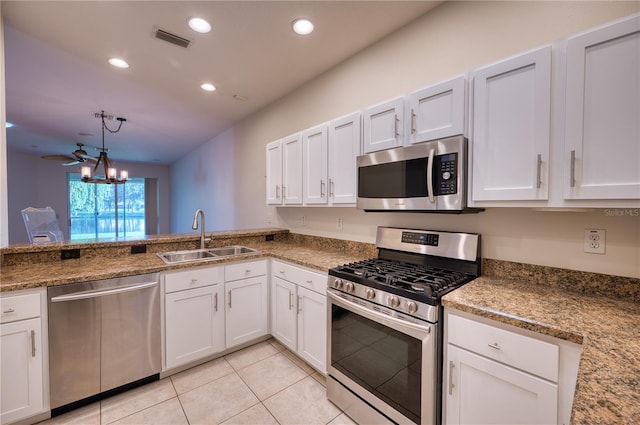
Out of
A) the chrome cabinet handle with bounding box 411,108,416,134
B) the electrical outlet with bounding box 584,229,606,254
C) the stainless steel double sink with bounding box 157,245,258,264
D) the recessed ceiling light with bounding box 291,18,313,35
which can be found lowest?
the stainless steel double sink with bounding box 157,245,258,264

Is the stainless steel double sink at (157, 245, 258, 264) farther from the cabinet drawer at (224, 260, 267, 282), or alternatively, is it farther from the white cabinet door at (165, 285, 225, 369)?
the white cabinet door at (165, 285, 225, 369)

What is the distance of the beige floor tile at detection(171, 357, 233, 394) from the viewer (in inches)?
81.4

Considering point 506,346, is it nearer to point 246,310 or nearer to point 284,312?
point 284,312

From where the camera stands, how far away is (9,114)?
409cm

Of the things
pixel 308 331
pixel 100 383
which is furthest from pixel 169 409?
pixel 308 331

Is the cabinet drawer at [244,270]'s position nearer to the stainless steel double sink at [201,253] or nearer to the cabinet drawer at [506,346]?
the stainless steel double sink at [201,253]

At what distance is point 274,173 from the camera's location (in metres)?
3.05

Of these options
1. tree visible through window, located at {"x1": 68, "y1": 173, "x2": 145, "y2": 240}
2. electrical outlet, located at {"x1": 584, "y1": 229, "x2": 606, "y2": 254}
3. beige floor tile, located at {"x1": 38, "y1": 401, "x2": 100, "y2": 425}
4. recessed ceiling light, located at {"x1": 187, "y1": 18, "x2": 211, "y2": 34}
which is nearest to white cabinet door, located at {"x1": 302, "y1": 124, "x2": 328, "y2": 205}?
recessed ceiling light, located at {"x1": 187, "y1": 18, "x2": 211, "y2": 34}

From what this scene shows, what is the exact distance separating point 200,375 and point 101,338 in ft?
2.57

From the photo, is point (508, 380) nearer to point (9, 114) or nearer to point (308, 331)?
point (308, 331)

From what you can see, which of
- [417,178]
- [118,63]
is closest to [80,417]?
[417,178]

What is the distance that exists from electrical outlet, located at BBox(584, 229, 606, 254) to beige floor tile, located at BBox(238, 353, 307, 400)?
6.80 ft

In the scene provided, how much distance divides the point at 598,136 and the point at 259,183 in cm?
354

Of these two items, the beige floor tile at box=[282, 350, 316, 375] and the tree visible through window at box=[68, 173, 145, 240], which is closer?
the beige floor tile at box=[282, 350, 316, 375]
